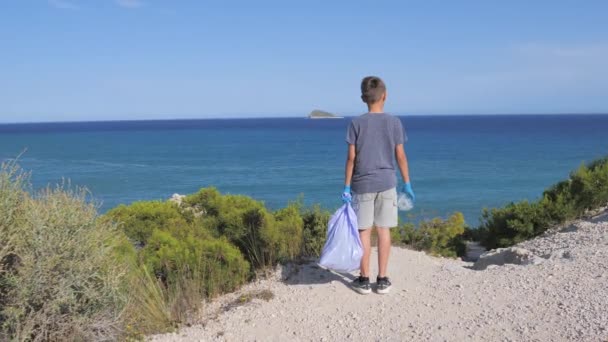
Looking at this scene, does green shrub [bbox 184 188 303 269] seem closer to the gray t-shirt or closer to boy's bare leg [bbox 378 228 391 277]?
boy's bare leg [bbox 378 228 391 277]

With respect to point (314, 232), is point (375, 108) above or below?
above

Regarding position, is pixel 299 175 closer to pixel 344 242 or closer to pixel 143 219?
pixel 143 219

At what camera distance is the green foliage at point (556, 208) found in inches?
462

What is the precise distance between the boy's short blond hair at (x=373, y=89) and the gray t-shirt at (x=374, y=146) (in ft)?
0.56

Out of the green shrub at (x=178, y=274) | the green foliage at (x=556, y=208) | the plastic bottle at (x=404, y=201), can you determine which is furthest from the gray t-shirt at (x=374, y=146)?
the green foliage at (x=556, y=208)

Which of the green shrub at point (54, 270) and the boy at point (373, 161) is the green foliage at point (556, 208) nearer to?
the boy at point (373, 161)

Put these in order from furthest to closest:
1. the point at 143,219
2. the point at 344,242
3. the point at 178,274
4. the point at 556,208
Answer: the point at 556,208 < the point at 143,219 < the point at 178,274 < the point at 344,242

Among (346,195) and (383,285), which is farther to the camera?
(383,285)

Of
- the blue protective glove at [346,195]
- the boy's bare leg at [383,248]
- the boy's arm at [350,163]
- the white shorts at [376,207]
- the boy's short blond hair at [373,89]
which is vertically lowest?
the boy's bare leg at [383,248]

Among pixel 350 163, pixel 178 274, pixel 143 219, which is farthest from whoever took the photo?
pixel 143 219

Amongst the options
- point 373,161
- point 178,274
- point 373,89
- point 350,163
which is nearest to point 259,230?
point 178,274

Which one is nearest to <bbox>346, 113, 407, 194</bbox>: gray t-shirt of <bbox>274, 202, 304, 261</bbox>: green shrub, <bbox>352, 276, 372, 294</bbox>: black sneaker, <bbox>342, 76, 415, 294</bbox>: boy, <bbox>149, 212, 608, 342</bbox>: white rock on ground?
<bbox>342, 76, 415, 294</bbox>: boy

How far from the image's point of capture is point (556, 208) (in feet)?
38.4

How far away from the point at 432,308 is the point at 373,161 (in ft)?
5.36
